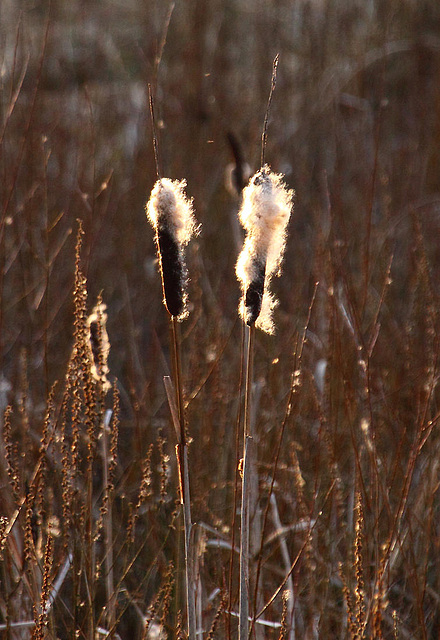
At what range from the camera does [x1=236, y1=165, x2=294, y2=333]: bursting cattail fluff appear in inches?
35.4

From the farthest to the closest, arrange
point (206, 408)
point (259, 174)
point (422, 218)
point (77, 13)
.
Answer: point (77, 13) → point (422, 218) → point (206, 408) → point (259, 174)

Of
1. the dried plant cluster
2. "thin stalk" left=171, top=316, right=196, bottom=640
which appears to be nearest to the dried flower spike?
the dried plant cluster

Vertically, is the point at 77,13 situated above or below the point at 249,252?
above

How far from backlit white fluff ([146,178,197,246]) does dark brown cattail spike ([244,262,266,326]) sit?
9cm

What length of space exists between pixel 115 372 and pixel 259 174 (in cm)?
217

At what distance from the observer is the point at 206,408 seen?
2.20m

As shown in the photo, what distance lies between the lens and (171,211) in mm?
882

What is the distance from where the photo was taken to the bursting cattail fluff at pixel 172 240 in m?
0.87

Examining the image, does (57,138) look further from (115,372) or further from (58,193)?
(115,372)

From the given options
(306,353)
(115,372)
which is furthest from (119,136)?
(306,353)

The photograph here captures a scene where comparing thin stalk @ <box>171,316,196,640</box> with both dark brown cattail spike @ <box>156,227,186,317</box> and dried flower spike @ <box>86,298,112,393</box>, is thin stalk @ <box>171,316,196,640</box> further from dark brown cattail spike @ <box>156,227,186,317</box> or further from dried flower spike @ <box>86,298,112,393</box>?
dried flower spike @ <box>86,298,112,393</box>

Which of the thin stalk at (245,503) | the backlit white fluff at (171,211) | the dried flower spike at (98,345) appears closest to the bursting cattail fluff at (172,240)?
the backlit white fluff at (171,211)

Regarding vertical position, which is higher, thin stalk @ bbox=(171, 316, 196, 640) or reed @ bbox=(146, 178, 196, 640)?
reed @ bbox=(146, 178, 196, 640)

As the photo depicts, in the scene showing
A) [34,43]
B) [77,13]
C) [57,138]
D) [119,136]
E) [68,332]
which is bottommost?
[68,332]
